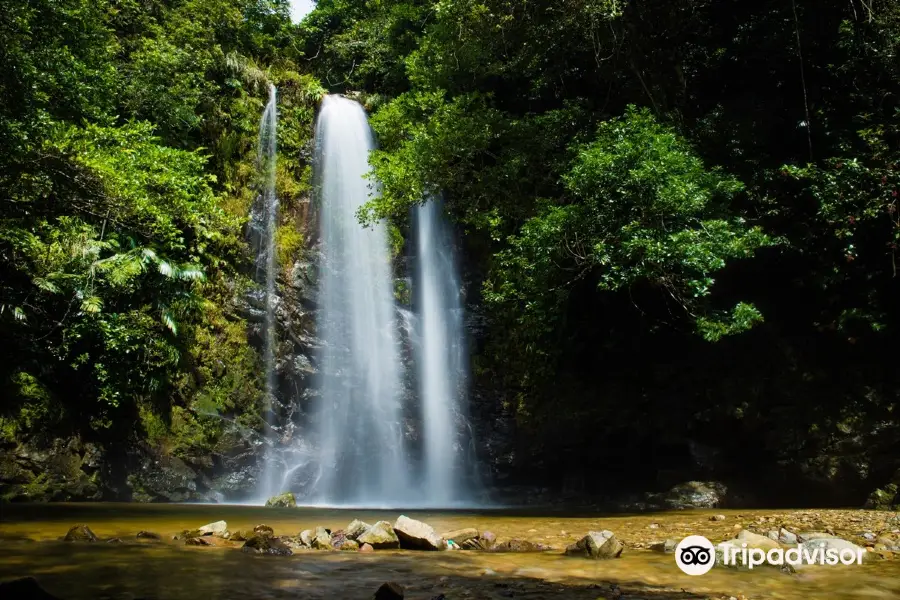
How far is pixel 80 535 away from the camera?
673 centimetres

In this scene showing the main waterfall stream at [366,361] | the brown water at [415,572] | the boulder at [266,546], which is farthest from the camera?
the main waterfall stream at [366,361]

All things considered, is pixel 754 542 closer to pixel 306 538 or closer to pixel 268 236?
pixel 306 538

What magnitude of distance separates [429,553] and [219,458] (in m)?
9.63

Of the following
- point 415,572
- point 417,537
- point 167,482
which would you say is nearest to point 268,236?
point 167,482

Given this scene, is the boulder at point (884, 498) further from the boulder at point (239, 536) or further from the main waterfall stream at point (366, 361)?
the boulder at point (239, 536)

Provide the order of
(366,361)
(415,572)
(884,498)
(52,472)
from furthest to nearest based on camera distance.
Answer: (366,361), (52,472), (884,498), (415,572)

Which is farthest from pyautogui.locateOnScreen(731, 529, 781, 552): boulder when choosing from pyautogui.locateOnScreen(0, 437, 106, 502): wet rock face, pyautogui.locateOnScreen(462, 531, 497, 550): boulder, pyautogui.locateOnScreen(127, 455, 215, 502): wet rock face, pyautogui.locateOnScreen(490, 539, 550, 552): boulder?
pyautogui.locateOnScreen(0, 437, 106, 502): wet rock face

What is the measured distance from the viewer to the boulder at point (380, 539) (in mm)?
6461

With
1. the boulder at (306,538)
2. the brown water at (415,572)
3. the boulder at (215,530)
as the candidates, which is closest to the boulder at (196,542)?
the brown water at (415,572)

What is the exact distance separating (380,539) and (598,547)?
2262mm

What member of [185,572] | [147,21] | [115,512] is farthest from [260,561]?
[147,21]

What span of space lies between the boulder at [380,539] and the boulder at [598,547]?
71.6 inches

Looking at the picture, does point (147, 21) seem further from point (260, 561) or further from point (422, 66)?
point (260, 561)

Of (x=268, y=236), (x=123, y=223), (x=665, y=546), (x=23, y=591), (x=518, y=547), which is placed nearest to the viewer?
(x=23, y=591)
